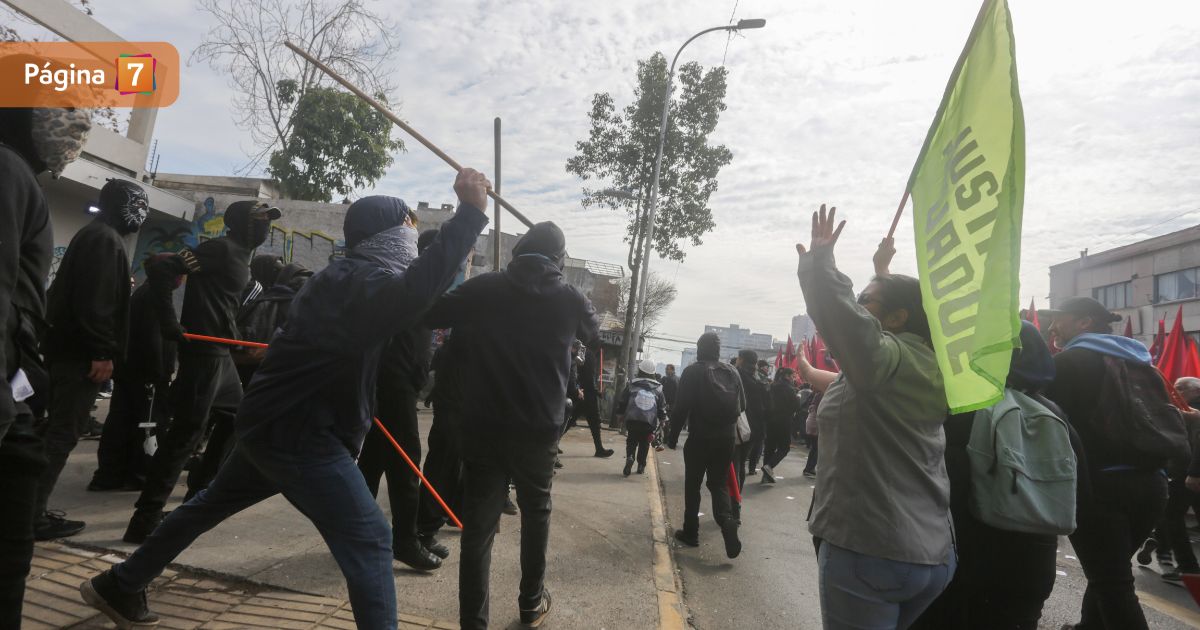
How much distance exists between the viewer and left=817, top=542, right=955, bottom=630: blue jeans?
6.05 ft

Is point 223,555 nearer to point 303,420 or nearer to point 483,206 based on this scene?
point 303,420

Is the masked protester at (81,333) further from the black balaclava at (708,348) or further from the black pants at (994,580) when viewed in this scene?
the black balaclava at (708,348)

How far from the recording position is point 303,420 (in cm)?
207

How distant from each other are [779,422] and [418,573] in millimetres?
7833

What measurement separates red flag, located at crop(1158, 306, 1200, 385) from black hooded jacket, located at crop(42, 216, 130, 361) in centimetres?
1150

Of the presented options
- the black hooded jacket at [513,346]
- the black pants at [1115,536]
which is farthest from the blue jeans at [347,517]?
the black pants at [1115,536]

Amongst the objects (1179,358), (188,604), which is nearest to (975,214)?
(188,604)

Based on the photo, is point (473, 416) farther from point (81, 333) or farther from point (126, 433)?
point (126, 433)

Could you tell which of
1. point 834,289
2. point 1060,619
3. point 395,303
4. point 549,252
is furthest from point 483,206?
point 1060,619

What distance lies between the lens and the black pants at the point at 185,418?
133 inches

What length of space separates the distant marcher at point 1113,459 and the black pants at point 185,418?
4.41 m

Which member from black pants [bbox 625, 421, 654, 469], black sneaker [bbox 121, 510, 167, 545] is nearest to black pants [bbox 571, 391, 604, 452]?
black pants [bbox 625, 421, 654, 469]

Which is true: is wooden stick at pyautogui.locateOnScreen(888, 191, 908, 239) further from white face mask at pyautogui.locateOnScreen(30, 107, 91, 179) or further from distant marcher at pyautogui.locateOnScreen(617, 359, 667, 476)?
distant marcher at pyautogui.locateOnScreen(617, 359, 667, 476)

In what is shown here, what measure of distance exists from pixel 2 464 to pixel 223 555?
1786 mm
